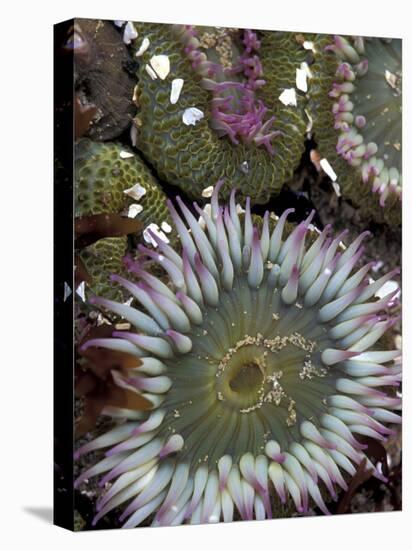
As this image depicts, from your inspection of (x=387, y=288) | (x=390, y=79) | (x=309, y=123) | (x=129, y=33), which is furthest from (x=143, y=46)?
(x=387, y=288)

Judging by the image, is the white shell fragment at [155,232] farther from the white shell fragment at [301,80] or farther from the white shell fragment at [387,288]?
the white shell fragment at [387,288]

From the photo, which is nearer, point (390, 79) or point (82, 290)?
point (82, 290)

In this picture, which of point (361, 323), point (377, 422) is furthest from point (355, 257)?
point (377, 422)

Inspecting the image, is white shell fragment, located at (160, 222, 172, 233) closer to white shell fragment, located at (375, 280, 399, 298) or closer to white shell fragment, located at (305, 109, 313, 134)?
white shell fragment, located at (305, 109, 313, 134)

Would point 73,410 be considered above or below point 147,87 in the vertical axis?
below

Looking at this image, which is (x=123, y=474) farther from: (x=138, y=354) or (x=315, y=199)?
(x=315, y=199)

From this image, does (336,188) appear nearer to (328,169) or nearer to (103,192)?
(328,169)
